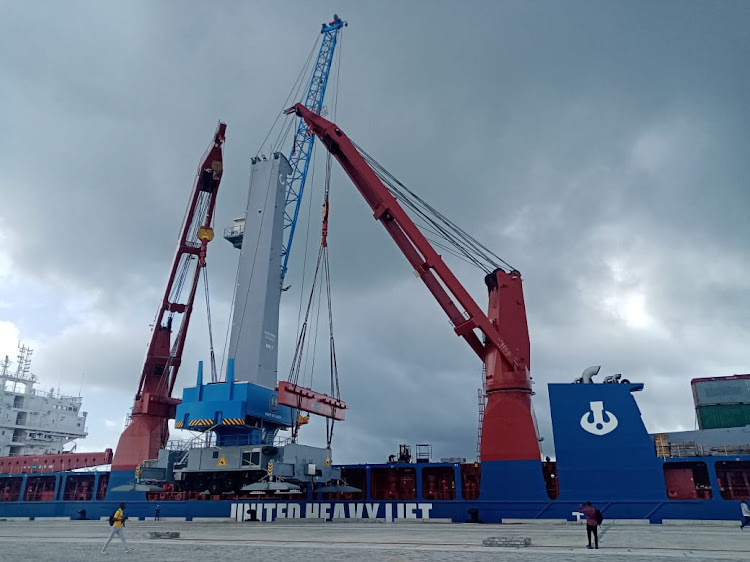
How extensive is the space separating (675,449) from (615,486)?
31.5ft

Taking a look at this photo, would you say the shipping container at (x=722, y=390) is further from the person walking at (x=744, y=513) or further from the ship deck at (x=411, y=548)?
the ship deck at (x=411, y=548)

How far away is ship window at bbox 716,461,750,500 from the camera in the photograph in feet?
100

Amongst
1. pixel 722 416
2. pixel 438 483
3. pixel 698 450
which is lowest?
pixel 438 483

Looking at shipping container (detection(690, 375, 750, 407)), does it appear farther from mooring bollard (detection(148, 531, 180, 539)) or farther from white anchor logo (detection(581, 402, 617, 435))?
mooring bollard (detection(148, 531, 180, 539))

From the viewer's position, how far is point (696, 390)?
43219 millimetres

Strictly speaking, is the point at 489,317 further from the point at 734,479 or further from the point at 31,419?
the point at 31,419

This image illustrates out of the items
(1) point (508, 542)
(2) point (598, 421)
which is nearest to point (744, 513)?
(2) point (598, 421)

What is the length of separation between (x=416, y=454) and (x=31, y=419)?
45.2m

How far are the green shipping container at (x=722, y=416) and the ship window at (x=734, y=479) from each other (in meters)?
12.5

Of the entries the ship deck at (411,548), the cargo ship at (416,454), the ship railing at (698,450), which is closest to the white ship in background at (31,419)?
the cargo ship at (416,454)

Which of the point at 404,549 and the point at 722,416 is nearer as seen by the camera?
the point at 404,549

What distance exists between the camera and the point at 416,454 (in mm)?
38219

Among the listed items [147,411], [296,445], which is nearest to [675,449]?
[296,445]

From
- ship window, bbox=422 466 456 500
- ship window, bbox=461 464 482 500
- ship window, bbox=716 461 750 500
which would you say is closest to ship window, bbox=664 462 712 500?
ship window, bbox=716 461 750 500
